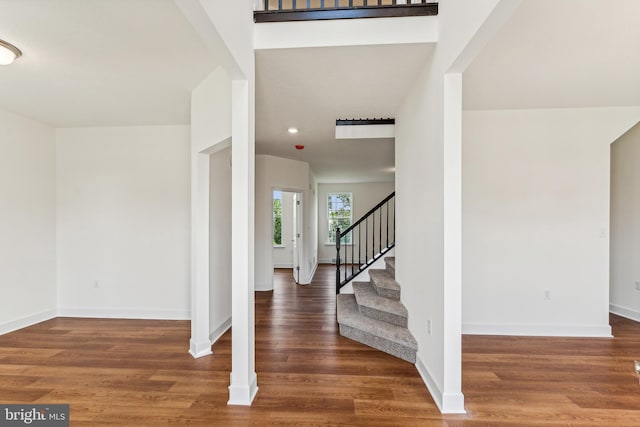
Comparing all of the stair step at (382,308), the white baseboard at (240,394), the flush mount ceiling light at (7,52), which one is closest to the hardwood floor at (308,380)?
the white baseboard at (240,394)

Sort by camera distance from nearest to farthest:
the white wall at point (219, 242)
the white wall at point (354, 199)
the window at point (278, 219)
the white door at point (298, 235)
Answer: the white wall at point (219, 242) → the white door at point (298, 235) → the window at point (278, 219) → the white wall at point (354, 199)

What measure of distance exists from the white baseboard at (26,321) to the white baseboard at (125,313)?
0.45 feet

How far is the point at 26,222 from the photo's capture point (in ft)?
12.5

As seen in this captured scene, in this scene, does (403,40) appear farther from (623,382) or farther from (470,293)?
(623,382)

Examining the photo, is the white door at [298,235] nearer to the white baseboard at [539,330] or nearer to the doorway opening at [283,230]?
the doorway opening at [283,230]

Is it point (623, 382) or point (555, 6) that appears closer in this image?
point (555, 6)

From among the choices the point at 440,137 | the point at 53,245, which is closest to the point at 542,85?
the point at 440,137

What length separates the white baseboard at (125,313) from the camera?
4051 millimetres

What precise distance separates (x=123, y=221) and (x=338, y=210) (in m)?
6.22

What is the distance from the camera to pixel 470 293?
352 centimetres

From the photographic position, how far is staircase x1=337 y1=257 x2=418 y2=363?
292cm

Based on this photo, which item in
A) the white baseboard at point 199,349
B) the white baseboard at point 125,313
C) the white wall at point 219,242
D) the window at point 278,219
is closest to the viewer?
the white baseboard at point 199,349

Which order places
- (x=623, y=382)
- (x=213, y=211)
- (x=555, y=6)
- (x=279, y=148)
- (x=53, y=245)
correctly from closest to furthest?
(x=555, y=6) → (x=623, y=382) → (x=213, y=211) → (x=53, y=245) → (x=279, y=148)

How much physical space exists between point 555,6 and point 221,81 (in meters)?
2.42
